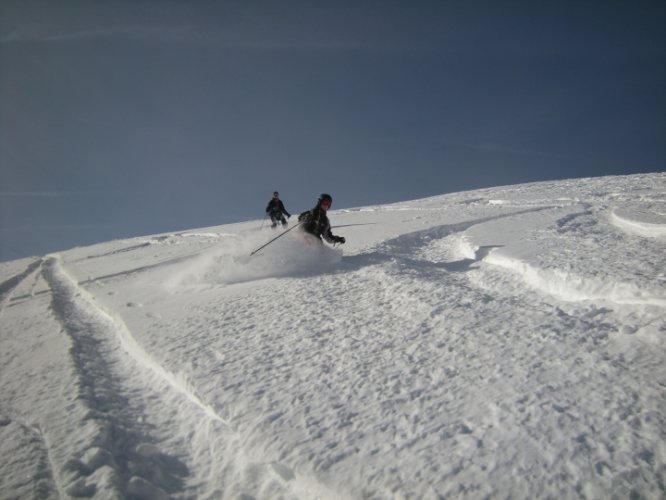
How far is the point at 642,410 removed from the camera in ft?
8.44

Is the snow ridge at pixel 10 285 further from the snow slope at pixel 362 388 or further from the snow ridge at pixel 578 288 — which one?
the snow ridge at pixel 578 288

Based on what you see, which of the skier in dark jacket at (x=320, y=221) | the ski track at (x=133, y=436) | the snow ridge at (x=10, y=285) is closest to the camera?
the ski track at (x=133, y=436)

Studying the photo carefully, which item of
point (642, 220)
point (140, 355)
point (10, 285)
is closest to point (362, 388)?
point (140, 355)

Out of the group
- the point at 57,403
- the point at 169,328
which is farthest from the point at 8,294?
the point at 57,403

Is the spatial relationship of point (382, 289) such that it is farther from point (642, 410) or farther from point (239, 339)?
point (642, 410)

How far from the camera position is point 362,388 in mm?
3199

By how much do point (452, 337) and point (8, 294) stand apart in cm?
1204

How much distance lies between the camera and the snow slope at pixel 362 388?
92.7 inches

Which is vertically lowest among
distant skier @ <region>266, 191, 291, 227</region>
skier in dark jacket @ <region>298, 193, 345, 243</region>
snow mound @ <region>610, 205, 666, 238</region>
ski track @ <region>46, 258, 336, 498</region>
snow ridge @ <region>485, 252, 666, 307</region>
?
ski track @ <region>46, 258, 336, 498</region>

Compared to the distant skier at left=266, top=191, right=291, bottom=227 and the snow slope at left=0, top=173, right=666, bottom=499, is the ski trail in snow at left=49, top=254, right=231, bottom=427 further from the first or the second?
the distant skier at left=266, top=191, right=291, bottom=227

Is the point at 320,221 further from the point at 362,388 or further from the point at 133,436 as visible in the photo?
the point at 133,436

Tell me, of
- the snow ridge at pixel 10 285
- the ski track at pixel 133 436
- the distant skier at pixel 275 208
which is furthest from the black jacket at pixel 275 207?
the ski track at pixel 133 436

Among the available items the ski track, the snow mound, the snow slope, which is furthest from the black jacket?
the snow mound

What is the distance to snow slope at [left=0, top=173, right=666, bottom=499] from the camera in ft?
7.73
